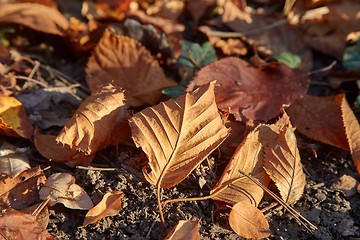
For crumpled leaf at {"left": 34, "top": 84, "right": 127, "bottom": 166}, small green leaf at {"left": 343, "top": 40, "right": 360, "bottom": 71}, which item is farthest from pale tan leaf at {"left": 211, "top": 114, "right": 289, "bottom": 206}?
small green leaf at {"left": 343, "top": 40, "right": 360, "bottom": 71}

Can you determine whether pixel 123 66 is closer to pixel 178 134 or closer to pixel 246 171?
pixel 178 134

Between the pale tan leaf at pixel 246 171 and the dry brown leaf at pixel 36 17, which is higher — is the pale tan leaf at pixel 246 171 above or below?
below

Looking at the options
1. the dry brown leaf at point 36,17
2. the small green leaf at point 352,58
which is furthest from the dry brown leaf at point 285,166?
the dry brown leaf at point 36,17

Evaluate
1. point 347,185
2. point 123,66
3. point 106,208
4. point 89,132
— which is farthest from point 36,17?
point 347,185

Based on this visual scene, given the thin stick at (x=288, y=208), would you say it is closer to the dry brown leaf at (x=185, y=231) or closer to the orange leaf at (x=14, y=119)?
the dry brown leaf at (x=185, y=231)

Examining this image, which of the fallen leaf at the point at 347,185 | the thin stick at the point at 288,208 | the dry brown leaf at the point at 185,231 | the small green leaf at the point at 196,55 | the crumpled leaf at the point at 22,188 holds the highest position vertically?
the small green leaf at the point at 196,55

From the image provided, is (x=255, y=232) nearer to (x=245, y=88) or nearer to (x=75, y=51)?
(x=245, y=88)

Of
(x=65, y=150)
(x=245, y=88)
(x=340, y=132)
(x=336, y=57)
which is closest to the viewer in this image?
(x=65, y=150)

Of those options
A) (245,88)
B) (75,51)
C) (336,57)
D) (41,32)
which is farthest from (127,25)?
(336,57)
